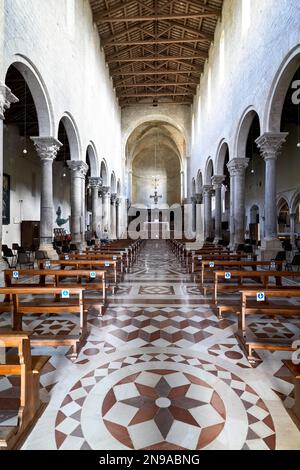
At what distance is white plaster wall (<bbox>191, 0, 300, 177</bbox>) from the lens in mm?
7699

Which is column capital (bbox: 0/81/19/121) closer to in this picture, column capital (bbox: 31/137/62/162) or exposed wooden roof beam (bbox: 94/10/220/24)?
column capital (bbox: 31/137/62/162)

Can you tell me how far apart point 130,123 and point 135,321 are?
23866 mm

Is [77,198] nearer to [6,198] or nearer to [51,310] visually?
[6,198]

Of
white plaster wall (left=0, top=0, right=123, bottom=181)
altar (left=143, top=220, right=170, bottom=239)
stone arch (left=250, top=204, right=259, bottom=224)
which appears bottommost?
altar (left=143, top=220, right=170, bottom=239)

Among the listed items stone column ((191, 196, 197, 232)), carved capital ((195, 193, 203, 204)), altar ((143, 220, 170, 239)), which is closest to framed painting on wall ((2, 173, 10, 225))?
carved capital ((195, 193, 203, 204))

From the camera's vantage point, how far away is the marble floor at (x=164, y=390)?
2.10 meters

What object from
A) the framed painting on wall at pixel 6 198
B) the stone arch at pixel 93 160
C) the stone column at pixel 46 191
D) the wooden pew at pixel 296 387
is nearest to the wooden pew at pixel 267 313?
the wooden pew at pixel 296 387

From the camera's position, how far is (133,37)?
17.6 metres

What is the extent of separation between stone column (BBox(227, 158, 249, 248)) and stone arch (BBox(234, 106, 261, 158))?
0.40 meters

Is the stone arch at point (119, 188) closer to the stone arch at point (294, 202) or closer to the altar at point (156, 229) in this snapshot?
the altar at point (156, 229)

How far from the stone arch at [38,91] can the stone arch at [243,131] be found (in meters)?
7.14

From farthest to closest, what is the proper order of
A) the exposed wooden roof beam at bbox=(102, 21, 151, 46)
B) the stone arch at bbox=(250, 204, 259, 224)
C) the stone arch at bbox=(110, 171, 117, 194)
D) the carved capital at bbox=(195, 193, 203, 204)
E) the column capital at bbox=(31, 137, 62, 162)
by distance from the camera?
the stone arch at bbox=(250, 204, 259, 224) < the carved capital at bbox=(195, 193, 203, 204) < the stone arch at bbox=(110, 171, 117, 194) < the exposed wooden roof beam at bbox=(102, 21, 151, 46) < the column capital at bbox=(31, 137, 62, 162)

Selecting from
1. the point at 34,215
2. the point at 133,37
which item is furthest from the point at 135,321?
the point at 133,37
